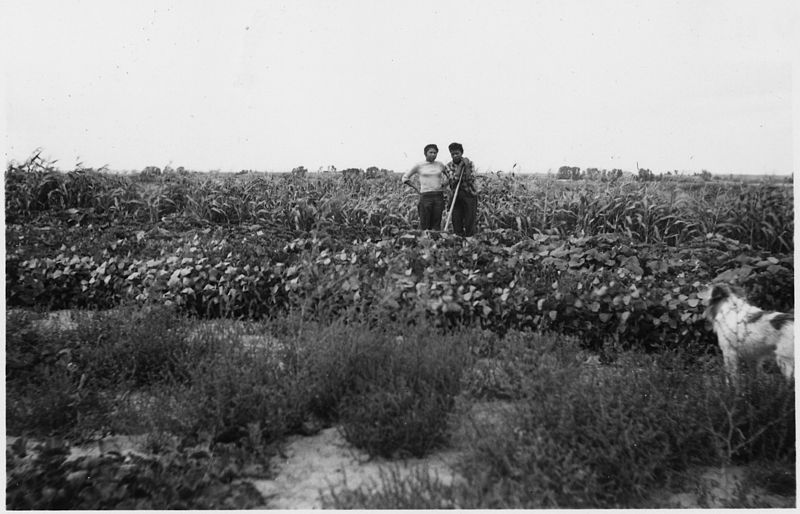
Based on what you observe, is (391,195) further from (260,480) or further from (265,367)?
(260,480)

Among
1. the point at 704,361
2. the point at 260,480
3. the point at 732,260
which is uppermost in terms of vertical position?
the point at 732,260

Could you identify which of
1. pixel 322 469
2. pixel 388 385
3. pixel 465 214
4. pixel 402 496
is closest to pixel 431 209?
pixel 465 214

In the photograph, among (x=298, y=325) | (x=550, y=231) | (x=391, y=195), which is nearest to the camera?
(x=298, y=325)

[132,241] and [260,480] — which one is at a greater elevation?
[132,241]

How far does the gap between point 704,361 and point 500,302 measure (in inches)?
57.0

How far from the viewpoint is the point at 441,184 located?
7.80m

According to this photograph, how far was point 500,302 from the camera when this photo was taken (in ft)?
14.7

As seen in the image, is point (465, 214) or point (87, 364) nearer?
point (87, 364)

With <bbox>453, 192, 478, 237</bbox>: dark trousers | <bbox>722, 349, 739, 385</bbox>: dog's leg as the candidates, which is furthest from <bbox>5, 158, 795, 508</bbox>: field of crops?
→ <bbox>453, 192, 478, 237</bbox>: dark trousers

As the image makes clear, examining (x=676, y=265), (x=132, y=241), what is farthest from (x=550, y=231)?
(x=132, y=241)

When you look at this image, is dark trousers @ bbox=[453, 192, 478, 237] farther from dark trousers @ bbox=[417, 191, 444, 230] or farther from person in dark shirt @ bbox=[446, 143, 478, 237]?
dark trousers @ bbox=[417, 191, 444, 230]

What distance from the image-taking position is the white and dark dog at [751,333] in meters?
3.26

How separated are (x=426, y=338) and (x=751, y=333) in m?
1.90

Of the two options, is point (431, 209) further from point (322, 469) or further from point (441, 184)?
point (322, 469)
